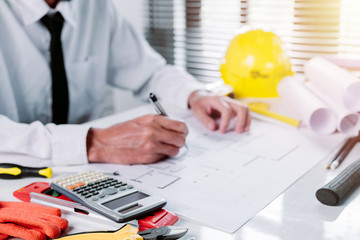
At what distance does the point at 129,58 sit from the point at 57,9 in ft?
Answer: 1.13

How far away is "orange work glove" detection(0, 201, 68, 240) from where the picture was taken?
57 cm

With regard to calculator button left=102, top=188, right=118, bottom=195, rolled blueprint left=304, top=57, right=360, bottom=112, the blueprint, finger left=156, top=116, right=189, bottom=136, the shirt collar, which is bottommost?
the blueprint

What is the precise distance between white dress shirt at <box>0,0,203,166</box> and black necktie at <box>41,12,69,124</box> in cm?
2

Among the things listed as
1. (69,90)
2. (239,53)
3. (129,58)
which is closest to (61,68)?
(69,90)

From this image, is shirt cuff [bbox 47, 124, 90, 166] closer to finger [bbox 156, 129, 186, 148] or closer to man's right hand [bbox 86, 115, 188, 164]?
man's right hand [bbox 86, 115, 188, 164]

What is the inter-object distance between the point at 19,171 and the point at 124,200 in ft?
0.83

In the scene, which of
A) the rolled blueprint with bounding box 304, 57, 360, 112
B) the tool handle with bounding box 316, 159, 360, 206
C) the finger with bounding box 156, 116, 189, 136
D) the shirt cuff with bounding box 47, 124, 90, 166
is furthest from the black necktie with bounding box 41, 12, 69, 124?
the tool handle with bounding box 316, 159, 360, 206

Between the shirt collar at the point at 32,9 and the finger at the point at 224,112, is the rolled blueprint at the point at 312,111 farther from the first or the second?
the shirt collar at the point at 32,9

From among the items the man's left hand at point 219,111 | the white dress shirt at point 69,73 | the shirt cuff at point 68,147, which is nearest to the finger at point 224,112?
the man's left hand at point 219,111

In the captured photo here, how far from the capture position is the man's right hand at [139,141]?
33.8 inches

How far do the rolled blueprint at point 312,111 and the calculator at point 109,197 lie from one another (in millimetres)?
501

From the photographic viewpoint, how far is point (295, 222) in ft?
2.01

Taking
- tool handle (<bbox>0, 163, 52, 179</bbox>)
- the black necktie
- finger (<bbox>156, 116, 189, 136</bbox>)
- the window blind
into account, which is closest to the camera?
tool handle (<bbox>0, 163, 52, 179</bbox>)

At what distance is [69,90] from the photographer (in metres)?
1.29
